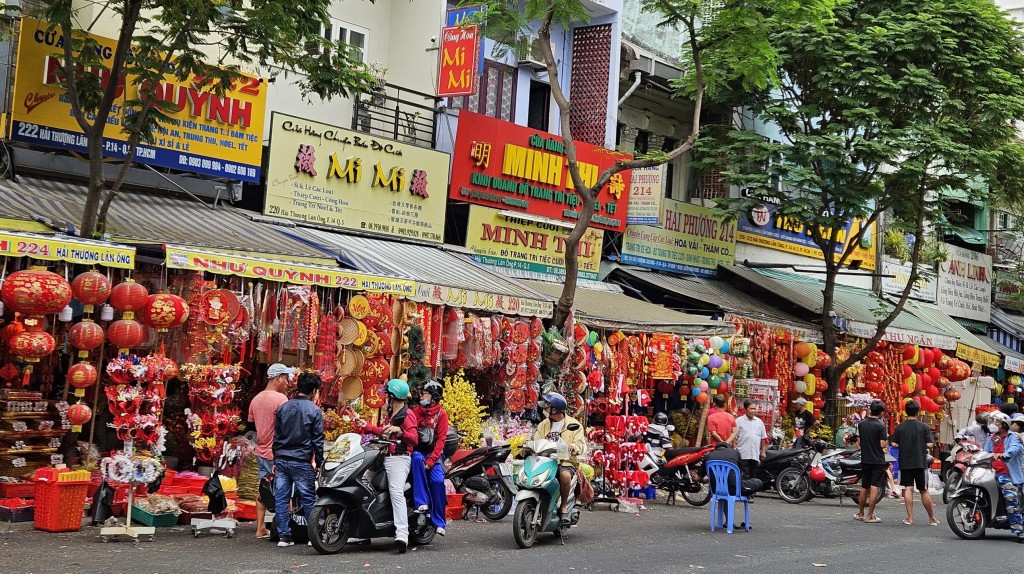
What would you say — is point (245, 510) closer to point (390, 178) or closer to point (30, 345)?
point (30, 345)

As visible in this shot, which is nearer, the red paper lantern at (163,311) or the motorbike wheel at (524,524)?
the motorbike wheel at (524,524)

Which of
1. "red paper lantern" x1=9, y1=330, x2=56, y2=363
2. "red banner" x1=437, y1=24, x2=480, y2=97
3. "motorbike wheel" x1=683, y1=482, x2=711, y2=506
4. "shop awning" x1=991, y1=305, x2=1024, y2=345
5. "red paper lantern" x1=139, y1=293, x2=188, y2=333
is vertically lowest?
"motorbike wheel" x1=683, y1=482, x2=711, y2=506

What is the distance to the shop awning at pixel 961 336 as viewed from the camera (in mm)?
25344

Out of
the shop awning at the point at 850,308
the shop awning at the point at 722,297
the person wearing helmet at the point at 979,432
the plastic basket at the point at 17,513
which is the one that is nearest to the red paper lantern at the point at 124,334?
the plastic basket at the point at 17,513

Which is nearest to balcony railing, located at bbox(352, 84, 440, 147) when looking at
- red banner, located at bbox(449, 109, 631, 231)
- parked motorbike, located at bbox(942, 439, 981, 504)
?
red banner, located at bbox(449, 109, 631, 231)

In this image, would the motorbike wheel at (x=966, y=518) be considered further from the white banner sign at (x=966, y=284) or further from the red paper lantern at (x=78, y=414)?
the white banner sign at (x=966, y=284)

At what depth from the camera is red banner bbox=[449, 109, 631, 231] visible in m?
17.9

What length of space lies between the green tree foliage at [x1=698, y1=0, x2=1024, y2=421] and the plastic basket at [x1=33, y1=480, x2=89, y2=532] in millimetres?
13491

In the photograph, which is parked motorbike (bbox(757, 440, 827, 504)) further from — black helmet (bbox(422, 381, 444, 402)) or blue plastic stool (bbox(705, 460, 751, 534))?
black helmet (bbox(422, 381, 444, 402))

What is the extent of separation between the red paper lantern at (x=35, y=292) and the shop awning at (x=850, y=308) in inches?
611

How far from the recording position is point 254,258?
39.3 feet

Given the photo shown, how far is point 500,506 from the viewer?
12945 millimetres

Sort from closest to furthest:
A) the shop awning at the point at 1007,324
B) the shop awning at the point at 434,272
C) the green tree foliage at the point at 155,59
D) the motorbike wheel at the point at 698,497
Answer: the green tree foliage at the point at 155,59 → the shop awning at the point at 434,272 → the motorbike wheel at the point at 698,497 → the shop awning at the point at 1007,324

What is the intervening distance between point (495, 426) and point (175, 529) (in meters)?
5.25
